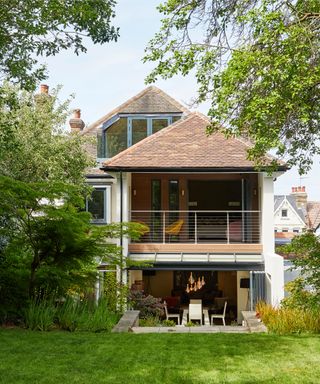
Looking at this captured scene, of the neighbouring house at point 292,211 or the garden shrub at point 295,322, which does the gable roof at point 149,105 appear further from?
the neighbouring house at point 292,211

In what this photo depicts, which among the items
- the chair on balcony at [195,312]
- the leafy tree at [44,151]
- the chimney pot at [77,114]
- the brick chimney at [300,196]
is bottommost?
the chair on balcony at [195,312]

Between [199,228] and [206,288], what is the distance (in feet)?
17.3

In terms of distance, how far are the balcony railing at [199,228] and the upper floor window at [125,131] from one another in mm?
3493

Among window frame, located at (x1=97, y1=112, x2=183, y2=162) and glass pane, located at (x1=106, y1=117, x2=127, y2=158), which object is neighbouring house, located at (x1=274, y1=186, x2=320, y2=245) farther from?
glass pane, located at (x1=106, y1=117, x2=127, y2=158)

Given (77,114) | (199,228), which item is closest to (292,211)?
(77,114)

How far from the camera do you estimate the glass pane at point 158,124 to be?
84.7 ft

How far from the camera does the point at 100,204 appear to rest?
24.8 metres

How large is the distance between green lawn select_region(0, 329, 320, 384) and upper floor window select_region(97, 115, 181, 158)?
14589 millimetres

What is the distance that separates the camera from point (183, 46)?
10180 mm

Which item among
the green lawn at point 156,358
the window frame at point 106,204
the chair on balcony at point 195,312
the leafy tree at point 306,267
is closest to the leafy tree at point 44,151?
the window frame at point 106,204

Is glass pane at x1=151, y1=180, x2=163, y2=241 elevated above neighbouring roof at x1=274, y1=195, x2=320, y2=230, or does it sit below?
below

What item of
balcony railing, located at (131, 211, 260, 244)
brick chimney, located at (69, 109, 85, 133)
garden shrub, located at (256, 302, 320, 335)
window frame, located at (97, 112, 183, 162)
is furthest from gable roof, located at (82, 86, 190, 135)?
garden shrub, located at (256, 302, 320, 335)

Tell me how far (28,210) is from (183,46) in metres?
6.18

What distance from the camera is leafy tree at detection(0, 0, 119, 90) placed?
10.4 m
